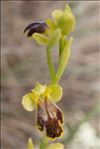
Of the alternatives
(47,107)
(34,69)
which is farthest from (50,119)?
(34,69)

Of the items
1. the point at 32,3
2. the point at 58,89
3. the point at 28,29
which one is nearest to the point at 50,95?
the point at 58,89

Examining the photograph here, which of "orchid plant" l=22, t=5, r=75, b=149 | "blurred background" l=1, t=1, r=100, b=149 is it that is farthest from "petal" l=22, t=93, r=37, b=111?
"blurred background" l=1, t=1, r=100, b=149

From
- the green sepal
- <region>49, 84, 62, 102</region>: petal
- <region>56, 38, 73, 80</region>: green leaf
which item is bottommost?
<region>49, 84, 62, 102</region>: petal

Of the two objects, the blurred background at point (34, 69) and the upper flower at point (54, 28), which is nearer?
the upper flower at point (54, 28)

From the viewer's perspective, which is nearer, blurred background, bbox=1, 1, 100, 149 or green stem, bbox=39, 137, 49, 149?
green stem, bbox=39, 137, 49, 149

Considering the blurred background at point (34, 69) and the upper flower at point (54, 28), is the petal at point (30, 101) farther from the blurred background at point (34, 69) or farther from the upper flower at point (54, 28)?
the blurred background at point (34, 69)

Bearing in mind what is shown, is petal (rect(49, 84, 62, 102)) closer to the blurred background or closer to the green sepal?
the green sepal

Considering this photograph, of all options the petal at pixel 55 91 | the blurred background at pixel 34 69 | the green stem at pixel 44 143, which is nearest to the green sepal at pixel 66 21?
the petal at pixel 55 91
